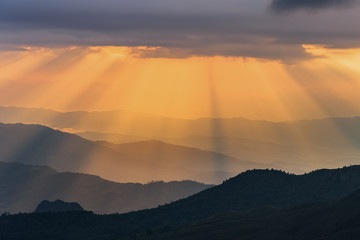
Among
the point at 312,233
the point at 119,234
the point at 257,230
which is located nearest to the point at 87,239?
the point at 119,234

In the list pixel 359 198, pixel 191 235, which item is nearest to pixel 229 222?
pixel 191 235

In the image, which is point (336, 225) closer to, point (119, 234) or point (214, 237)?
point (214, 237)

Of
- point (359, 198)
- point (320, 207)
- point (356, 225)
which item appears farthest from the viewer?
point (320, 207)

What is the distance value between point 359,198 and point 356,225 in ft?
46.8

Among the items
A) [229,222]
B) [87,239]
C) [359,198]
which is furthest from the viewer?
A: [87,239]

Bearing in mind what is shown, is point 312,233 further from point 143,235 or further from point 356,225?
point 143,235

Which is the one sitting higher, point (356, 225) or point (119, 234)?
point (119, 234)

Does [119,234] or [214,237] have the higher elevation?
[119,234]

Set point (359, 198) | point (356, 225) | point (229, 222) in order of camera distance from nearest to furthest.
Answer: point (356, 225)
point (359, 198)
point (229, 222)

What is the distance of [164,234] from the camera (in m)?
171

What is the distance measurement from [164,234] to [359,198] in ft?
158

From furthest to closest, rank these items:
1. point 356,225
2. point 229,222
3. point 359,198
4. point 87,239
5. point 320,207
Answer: point 87,239, point 229,222, point 320,207, point 359,198, point 356,225

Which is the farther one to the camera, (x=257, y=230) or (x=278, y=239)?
(x=257, y=230)

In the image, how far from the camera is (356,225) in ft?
443
